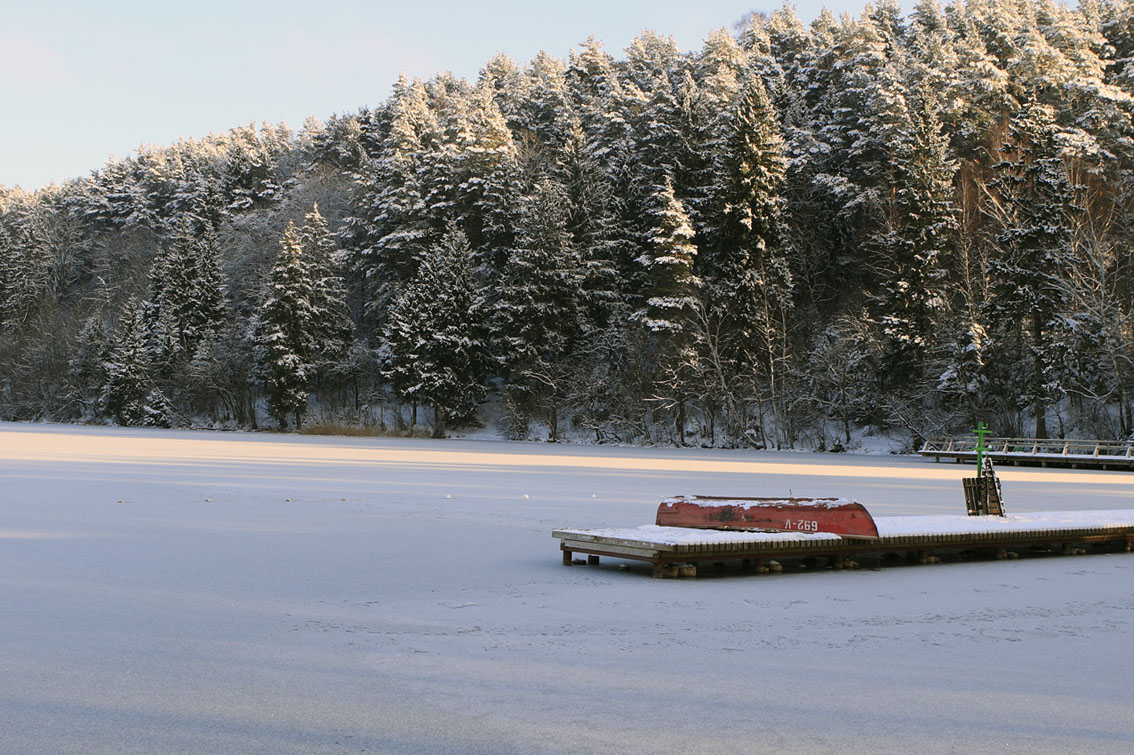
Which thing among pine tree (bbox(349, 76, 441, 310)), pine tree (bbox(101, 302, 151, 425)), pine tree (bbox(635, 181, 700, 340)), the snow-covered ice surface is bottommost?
the snow-covered ice surface

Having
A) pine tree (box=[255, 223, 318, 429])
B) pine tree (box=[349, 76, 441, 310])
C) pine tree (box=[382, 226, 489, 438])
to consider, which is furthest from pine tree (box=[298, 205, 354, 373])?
pine tree (box=[382, 226, 489, 438])

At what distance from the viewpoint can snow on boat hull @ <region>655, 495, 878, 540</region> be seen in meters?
10.4

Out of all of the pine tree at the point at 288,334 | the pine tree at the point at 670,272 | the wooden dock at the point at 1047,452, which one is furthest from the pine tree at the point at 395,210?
the wooden dock at the point at 1047,452

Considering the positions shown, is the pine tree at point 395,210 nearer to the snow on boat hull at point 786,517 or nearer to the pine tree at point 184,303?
the pine tree at point 184,303

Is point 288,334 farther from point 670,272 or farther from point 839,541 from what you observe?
point 839,541

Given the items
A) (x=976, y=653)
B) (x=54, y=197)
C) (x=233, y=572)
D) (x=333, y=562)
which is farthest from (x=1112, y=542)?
(x=54, y=197)

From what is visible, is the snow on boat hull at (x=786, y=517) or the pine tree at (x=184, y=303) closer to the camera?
the snow on boat hull at (x=786, y=517)

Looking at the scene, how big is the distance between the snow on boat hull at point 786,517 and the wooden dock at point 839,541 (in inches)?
5.9

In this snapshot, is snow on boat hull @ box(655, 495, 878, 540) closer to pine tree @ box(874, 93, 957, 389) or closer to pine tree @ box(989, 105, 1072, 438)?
pine tree @ box(989, 105, 1072, 438)

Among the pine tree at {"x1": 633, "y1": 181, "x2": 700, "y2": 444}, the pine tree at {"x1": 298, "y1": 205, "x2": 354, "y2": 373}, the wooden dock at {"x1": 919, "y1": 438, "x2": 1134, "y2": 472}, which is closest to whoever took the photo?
the wooden dock at {"x1": 919, "y1": 438, "x2": 1134, "y2": 472}

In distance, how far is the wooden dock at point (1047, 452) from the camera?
32.9m

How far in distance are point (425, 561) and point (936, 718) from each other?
19.4ft

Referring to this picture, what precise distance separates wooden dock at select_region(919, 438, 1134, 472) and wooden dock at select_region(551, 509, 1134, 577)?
Result: 20.9 metres

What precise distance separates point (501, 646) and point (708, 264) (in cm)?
4636
